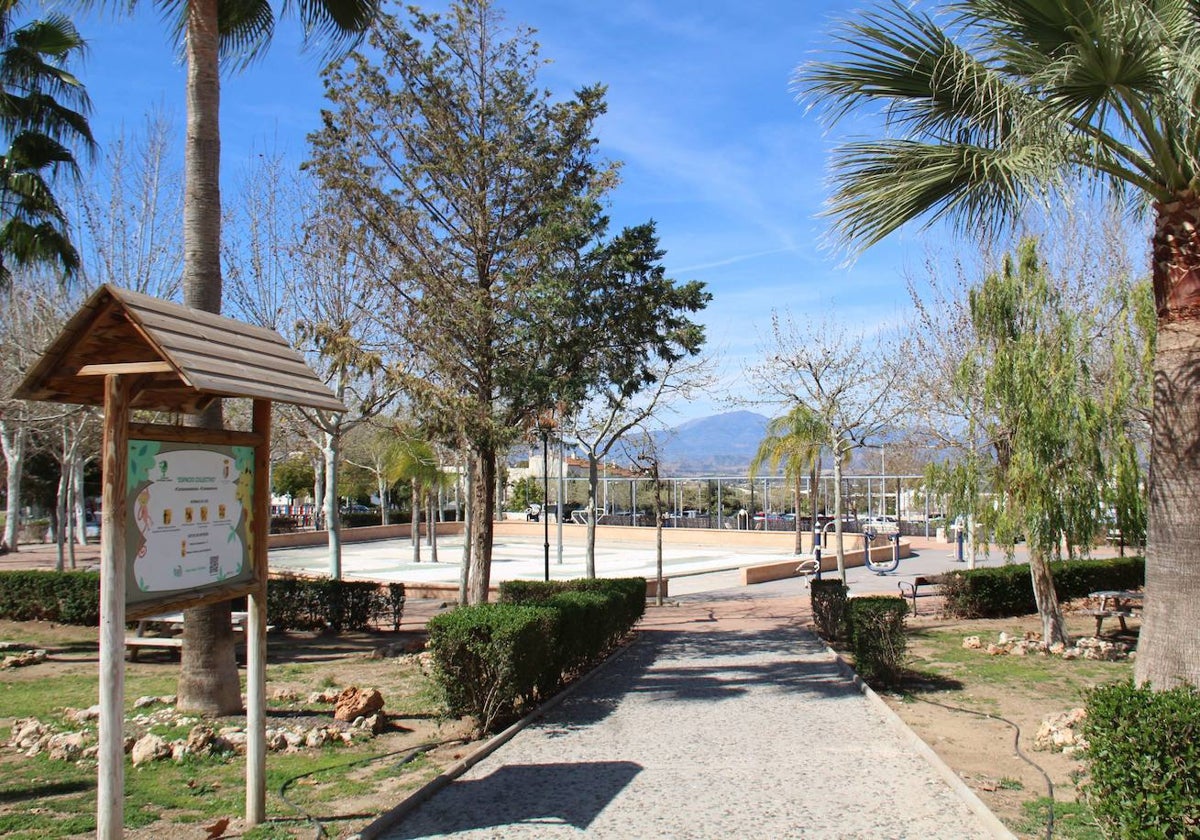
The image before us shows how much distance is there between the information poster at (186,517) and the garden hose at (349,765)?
143 cm

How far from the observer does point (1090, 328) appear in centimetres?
1302

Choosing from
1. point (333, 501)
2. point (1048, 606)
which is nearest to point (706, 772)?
point (1048, 606)

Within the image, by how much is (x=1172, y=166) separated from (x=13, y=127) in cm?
1490

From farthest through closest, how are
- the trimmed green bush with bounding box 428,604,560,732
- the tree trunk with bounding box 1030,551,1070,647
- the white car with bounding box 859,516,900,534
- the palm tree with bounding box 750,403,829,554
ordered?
1. the white car with bounding box 859,516,900,534
2. the palm tree with bounding box 750,403,829,554
3. the tree trunk with bounding box 1030,551,1070,647
4. the trimmed green bush with bounding box 428,604,560,732

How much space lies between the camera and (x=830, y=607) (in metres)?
13.4

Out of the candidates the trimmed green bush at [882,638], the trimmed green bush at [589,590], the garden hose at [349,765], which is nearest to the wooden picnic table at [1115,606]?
the trimmed green bush at [882,638]

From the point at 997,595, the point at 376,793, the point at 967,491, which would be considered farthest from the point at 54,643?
the point at 997,595

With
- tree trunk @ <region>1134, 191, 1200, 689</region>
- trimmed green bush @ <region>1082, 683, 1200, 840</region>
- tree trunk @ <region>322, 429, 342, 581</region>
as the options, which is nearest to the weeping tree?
tree trunk @ <region>1134, 191, 1200, 689</region>

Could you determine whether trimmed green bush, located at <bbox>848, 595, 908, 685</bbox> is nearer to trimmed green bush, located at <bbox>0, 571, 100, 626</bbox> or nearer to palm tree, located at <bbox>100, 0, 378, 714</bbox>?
palm tree, located at <bbox>100, 0, 378, 714</bbox>

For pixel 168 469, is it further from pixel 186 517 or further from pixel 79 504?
pixel 79 504

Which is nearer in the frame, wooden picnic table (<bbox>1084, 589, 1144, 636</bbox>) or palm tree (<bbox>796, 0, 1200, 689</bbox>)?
palm tree (<bbox>796, 0, 1200, 689</bbox>)

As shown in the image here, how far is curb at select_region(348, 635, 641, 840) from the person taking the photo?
5.13m

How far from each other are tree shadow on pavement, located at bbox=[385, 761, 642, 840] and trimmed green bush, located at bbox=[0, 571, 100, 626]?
1017 cm

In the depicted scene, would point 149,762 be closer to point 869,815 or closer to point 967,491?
point 869,815
